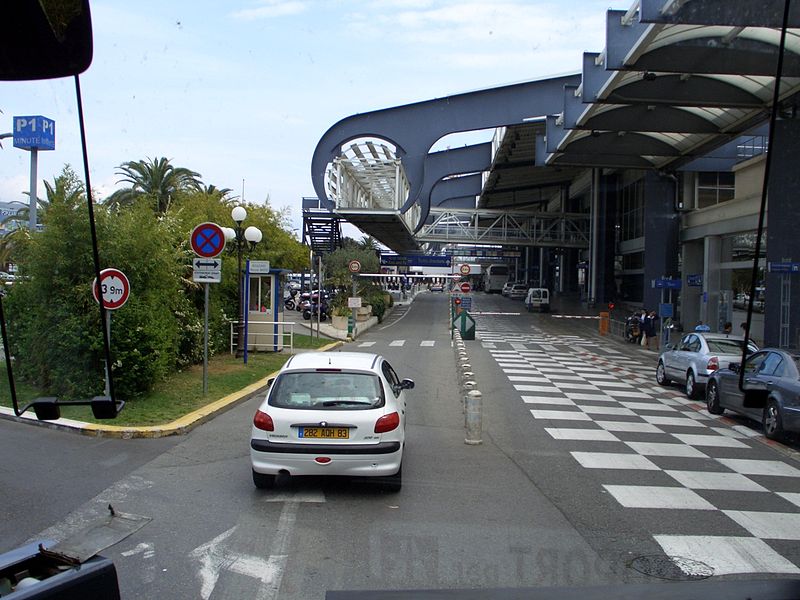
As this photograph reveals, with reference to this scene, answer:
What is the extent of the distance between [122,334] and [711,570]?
974 cm

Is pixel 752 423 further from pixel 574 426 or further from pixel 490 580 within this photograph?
pixel 490 580

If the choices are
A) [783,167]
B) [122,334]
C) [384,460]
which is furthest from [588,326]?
[384,460]

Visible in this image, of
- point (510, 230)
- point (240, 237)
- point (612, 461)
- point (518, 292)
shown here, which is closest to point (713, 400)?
point (612, 461)

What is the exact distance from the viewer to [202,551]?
5980mm

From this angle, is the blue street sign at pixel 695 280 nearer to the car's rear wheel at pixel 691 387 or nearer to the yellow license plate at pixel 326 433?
the car's rear wheel at pixel 691 387

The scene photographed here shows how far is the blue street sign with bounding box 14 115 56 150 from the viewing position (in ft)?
13.6

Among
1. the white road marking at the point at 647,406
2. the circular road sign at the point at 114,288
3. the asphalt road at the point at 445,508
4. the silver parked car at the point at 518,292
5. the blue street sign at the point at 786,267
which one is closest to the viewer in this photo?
the asphalt road at the point at 445,508

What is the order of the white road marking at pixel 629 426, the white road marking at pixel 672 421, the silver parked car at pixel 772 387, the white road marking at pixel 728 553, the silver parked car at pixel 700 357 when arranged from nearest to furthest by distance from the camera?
1. the white road marking at pixel 728 553
2. the silver parked car at pixel 772 387
3. the white road marking at pixel 629 426
4. the white road marking at pixel 672 421
5. the silver parked car at pixel 700 357

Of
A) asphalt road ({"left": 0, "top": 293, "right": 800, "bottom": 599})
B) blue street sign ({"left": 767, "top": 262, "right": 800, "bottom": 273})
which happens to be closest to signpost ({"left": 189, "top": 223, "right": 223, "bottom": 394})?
asphalt road ({"left": 0, "top": 293, "right": 800, "bottom": 599})

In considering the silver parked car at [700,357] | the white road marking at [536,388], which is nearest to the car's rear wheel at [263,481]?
the white road marking at [536,388]

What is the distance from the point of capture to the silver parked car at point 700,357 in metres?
16.2

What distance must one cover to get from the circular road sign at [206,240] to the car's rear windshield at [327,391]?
6.14m

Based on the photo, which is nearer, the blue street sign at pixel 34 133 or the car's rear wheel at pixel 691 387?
the blue street sign at pixel 34 133

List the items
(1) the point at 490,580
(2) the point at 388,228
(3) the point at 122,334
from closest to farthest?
(1) the point at 490,580
(3) the point at 122,334
(2) the point at 388,228
